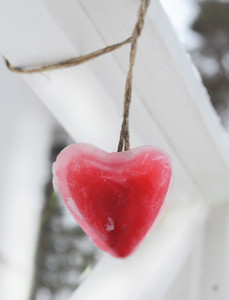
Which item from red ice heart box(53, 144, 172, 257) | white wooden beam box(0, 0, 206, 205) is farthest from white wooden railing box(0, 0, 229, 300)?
red ice heart box(53, 144, 172, 257)

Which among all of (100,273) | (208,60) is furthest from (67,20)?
(208,60)

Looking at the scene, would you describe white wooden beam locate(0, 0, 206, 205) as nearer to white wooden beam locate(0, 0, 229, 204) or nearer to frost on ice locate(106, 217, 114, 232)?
white wooden beam locate(0, 0, 229, 204)

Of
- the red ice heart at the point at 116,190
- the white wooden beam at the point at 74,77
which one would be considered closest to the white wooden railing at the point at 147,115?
the white wooden beam at the point at 74,77

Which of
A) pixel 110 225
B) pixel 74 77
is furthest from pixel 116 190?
pixel 74 77

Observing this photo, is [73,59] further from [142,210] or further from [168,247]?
[168,247]

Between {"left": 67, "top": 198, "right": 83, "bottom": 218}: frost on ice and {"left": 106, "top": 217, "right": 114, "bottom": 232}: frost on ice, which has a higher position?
{"left": 67, "top": 198, "right": 83, "bottom": 218}: frost on ice

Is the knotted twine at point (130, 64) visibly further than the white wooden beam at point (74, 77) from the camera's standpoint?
No

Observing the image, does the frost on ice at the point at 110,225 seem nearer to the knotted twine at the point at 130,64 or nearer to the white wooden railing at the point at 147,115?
the knotted twine at the point at 130,64
